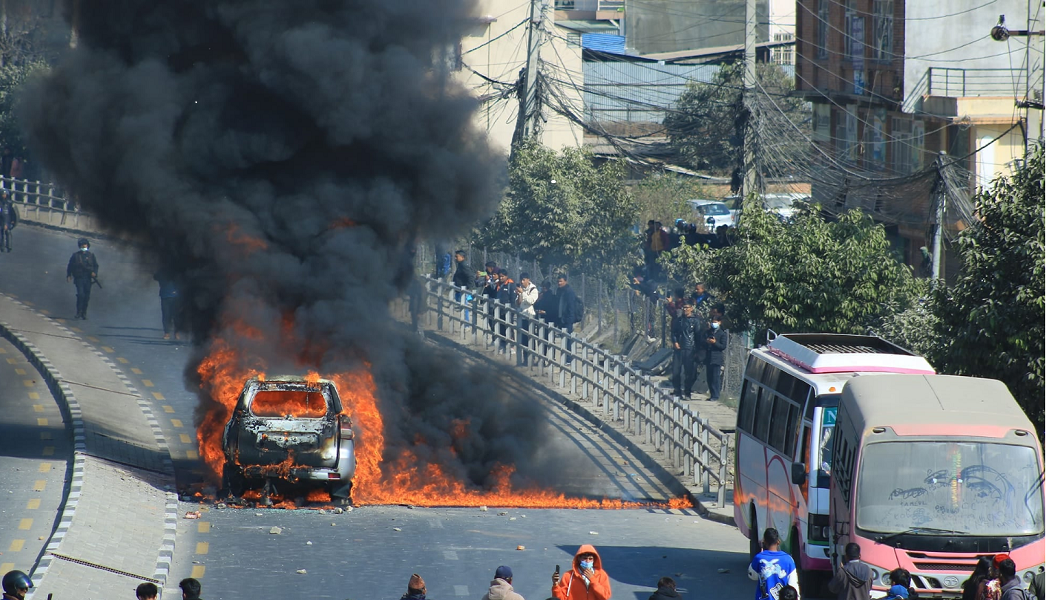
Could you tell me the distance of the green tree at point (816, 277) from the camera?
66.0 ft

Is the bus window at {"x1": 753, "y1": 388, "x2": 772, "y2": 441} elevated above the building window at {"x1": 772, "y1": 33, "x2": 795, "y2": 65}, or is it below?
below

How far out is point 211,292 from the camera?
20547 mm

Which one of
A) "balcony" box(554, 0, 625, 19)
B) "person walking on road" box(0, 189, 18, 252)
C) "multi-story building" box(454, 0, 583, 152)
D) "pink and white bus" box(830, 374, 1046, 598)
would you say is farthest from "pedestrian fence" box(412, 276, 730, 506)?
"balcony" box(554, 0, 625, 19)

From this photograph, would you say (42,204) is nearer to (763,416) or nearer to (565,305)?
(565,305)

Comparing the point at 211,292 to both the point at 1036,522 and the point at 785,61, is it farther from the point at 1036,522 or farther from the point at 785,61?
the point at 785,61

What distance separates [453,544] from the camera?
593 inches

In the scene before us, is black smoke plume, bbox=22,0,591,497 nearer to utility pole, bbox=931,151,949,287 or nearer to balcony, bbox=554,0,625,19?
utility pole, bbox=931,151,949,287


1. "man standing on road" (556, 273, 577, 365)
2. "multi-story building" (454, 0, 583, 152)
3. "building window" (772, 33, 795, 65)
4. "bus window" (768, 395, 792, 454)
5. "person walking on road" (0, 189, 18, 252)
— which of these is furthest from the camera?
"building window" (772, 33, 795, 65)

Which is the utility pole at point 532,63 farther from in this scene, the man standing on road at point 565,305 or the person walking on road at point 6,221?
the person walking on road at point 6,221

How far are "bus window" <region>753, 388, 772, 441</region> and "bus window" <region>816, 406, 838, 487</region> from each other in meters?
1.40

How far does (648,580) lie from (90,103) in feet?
41.8

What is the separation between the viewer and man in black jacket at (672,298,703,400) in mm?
23141

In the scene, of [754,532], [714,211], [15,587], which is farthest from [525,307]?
[714,211]

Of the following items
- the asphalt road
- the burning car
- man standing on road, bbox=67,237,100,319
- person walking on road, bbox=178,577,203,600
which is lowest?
the asphalt road
